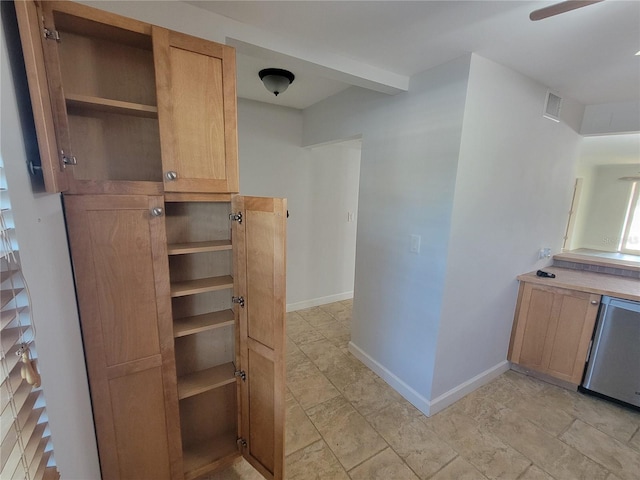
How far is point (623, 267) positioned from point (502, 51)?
238 cm

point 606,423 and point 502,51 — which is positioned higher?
point 502,51

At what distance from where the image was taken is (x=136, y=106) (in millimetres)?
1125

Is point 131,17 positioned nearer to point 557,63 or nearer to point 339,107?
point 339,107

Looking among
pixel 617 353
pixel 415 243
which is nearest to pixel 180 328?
pixel 415 243

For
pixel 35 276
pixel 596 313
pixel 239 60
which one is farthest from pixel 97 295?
pixel 596 313

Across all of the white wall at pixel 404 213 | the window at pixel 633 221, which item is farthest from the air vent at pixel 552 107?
the window at pixel 633 221

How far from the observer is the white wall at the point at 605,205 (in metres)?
4.95

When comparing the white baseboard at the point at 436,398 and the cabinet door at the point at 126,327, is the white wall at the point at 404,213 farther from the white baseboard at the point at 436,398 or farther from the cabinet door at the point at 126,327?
the cabinet door at the point at 126,327

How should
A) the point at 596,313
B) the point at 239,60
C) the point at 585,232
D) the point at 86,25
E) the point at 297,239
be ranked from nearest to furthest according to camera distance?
1. the point at 86,25
2. the point at 239,60
3. the point at 596,313
4. the point at 297,239
5. the point at 585,232

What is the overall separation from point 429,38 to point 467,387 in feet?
8.10

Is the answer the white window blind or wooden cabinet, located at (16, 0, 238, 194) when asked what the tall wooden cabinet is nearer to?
wooden cabinet, located at (16, 0, 238, 194)

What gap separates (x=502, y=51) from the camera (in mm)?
1598

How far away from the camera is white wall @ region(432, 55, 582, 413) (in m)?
1.78

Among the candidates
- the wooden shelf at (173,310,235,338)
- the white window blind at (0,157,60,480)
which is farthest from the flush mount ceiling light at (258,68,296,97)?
the white window blind at (0,157,60,480)
